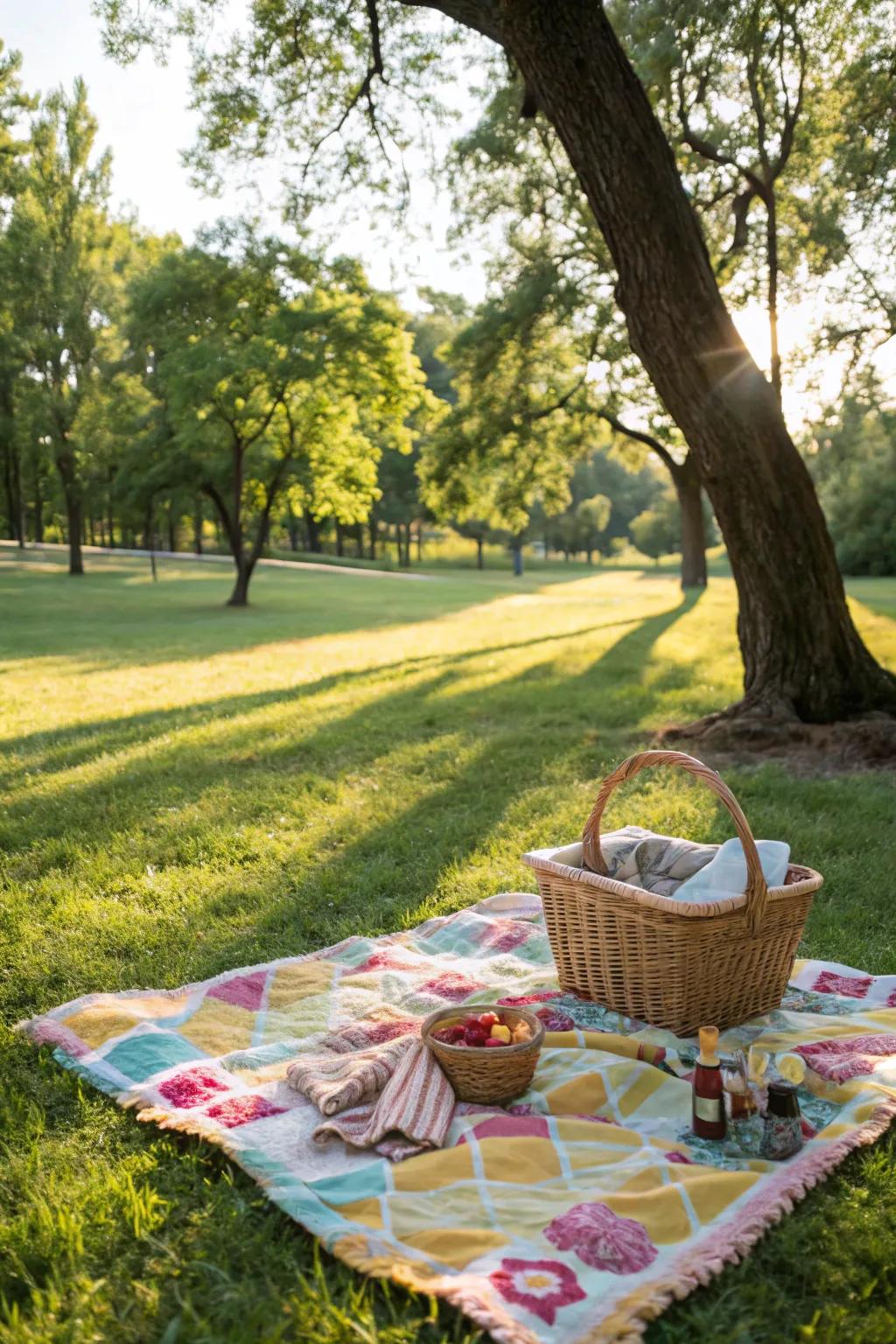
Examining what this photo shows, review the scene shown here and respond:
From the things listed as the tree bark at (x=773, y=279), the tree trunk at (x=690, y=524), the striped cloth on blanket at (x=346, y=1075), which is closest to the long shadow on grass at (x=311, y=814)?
the striped cloth on blanket at (x=346, y=1075)

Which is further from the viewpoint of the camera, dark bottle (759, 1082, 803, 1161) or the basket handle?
the basket handle

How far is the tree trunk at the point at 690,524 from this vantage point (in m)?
25.7

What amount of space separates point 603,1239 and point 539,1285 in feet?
0.76

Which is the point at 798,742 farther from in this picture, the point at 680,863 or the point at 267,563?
the point at 267,563

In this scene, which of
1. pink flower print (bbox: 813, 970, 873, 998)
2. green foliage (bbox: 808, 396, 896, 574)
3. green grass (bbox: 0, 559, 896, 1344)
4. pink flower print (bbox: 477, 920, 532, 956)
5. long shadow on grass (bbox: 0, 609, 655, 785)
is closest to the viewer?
green grass (bbox: 0, 559, 896, 1344)

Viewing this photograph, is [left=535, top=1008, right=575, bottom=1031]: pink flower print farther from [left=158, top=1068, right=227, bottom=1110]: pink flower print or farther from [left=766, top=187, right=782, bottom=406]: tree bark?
[left=766, top=187, right=782, bottom=406]: tree bark

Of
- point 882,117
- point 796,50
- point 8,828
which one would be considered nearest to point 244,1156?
point 8,828

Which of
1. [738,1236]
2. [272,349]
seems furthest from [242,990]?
[272,349]

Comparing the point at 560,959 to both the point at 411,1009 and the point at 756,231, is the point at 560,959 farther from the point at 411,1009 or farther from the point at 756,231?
the point at 756,231

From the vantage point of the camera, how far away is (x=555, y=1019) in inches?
150

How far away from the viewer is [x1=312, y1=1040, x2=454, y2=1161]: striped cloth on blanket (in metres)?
2.96

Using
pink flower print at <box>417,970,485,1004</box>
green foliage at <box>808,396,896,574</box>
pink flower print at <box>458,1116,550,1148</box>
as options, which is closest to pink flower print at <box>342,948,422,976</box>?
pink flower print at <box>417,970,485,1004</box>

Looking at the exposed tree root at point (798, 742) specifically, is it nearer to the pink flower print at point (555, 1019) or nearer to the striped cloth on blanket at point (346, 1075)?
the pink flower print at point (555, 1019)

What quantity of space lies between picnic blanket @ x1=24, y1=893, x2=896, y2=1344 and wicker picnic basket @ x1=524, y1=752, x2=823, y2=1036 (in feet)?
0.34
